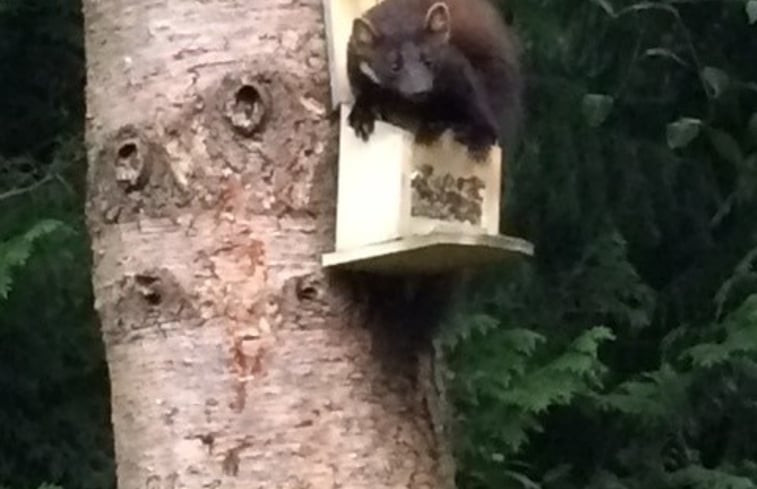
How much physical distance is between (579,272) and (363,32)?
2.35 metres

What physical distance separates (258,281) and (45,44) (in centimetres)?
247

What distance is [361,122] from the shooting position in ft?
7.04

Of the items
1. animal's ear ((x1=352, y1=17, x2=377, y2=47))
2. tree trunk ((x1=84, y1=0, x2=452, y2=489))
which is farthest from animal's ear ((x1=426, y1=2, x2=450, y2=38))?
tree trunk ((x1=84, y1=0, x2=452, y2=489))

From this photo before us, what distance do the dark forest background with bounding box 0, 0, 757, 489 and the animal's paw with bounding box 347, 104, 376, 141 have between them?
159 cm

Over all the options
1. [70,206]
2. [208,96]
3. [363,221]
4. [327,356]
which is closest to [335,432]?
[327,356]

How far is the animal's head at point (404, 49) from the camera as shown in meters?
2.22

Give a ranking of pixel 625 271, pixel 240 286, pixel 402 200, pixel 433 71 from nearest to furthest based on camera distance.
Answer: pixel 240 286 → pixel 402 200 → pixel 433 71 → pixel 625 271

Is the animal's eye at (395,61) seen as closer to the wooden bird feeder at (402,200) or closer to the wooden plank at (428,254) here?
the wooden bird feeder at (402,200)

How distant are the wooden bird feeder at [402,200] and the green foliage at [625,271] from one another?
162 centimetres

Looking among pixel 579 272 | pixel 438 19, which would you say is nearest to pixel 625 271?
pixel 579 272

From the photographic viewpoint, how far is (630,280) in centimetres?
452

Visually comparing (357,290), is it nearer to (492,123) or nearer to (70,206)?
(492,123)

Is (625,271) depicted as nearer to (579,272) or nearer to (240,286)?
(579,272)

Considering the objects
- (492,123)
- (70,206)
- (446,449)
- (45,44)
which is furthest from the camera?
(45,44)
